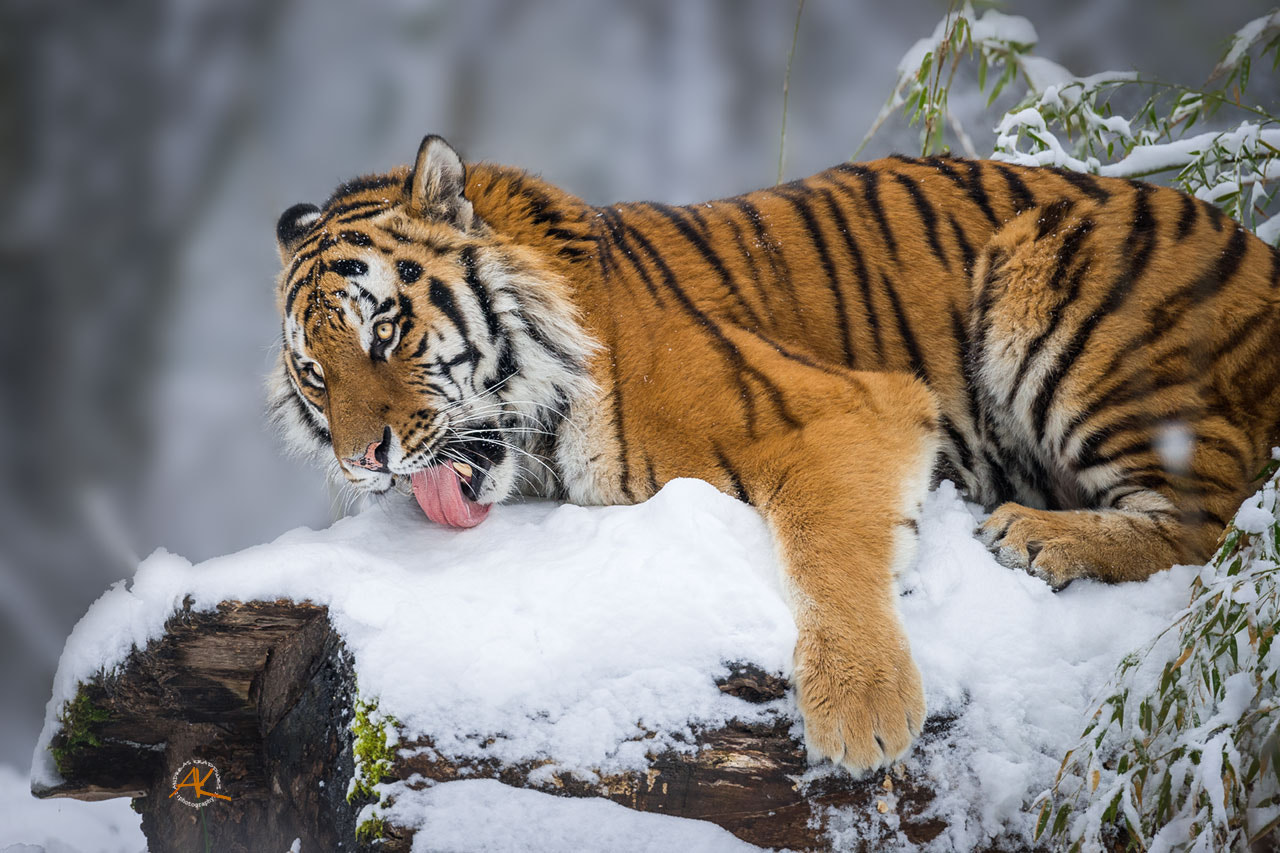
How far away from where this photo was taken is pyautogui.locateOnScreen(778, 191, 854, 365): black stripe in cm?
243

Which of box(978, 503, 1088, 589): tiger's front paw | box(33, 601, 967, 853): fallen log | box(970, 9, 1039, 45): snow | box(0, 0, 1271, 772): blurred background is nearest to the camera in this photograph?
box(33, 601, 967, 853): fallen log

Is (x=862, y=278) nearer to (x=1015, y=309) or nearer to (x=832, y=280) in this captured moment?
(x=832, y=280)

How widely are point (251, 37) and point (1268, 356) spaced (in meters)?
Result: 3.71

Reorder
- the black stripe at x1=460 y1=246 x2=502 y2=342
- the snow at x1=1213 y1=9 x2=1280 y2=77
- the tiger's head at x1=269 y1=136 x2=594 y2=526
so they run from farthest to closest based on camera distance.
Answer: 1. the snow at x1=1213 y1=9 x2=1280 y2=77
2. the black stripe at x1=460 y1=246 x2=502 y2=342
3. the tiger's head at x1=269 y1=136 x2=594 y2=526

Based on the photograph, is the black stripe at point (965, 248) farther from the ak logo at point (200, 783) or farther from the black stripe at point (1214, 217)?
the ak logo at point (200, 783)

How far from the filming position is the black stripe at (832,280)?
2.43 metres

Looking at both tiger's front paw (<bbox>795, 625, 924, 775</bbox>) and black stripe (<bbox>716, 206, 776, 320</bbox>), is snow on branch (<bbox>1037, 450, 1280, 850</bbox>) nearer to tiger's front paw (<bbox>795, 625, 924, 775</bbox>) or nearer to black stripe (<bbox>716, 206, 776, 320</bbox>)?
tiger's front paw (<bbox>795, 625, 924, 775</bbox>)

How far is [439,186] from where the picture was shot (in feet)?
7.17

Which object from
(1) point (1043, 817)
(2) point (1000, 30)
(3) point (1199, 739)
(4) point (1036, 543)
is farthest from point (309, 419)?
(2) point (1000, 30)

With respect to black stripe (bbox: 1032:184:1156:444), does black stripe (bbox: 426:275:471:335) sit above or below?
above

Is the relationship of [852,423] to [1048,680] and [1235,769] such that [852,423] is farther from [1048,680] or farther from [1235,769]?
[1235,769]

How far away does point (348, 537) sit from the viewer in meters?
2.12

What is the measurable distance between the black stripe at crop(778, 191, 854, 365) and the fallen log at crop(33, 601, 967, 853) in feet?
3.55

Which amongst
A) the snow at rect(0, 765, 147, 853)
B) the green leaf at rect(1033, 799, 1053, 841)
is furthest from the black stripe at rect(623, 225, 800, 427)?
the snow at rect(0, 765, 147, 853)
